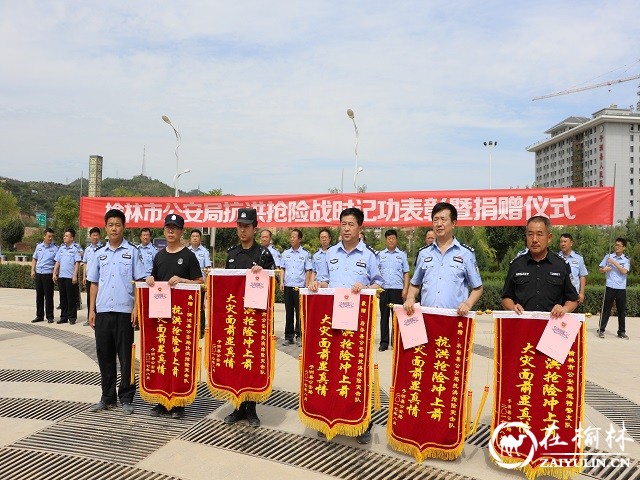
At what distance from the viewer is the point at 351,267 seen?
382 centimetres

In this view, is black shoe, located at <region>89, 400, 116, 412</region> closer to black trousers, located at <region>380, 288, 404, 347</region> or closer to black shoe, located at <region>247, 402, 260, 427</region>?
black shoe, located at <region>247, 402, 260, 427</region>

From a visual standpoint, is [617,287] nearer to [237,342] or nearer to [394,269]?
[394,269]

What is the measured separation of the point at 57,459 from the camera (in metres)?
3.38

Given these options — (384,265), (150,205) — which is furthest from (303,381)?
(150,205)

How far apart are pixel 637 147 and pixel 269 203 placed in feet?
294

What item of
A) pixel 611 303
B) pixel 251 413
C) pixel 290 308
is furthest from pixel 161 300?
pixel 611 303

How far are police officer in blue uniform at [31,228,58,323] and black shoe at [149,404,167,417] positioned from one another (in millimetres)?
5821

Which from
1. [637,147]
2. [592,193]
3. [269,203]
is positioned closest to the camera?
[592,193]

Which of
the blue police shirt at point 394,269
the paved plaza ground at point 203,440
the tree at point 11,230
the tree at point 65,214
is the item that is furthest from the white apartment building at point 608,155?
the paved plaza ground at point 203,440

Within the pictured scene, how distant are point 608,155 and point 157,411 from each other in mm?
92250

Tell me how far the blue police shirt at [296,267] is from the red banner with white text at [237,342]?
11.9 ft

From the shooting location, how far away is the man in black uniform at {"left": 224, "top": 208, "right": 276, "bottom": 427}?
4.01 meters

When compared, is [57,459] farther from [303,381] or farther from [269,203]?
[269,203]

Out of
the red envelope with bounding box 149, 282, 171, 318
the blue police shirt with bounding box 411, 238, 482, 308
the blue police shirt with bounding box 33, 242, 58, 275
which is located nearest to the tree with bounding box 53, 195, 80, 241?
the blue police shirt with bounding box 33, 242, 58, 275
